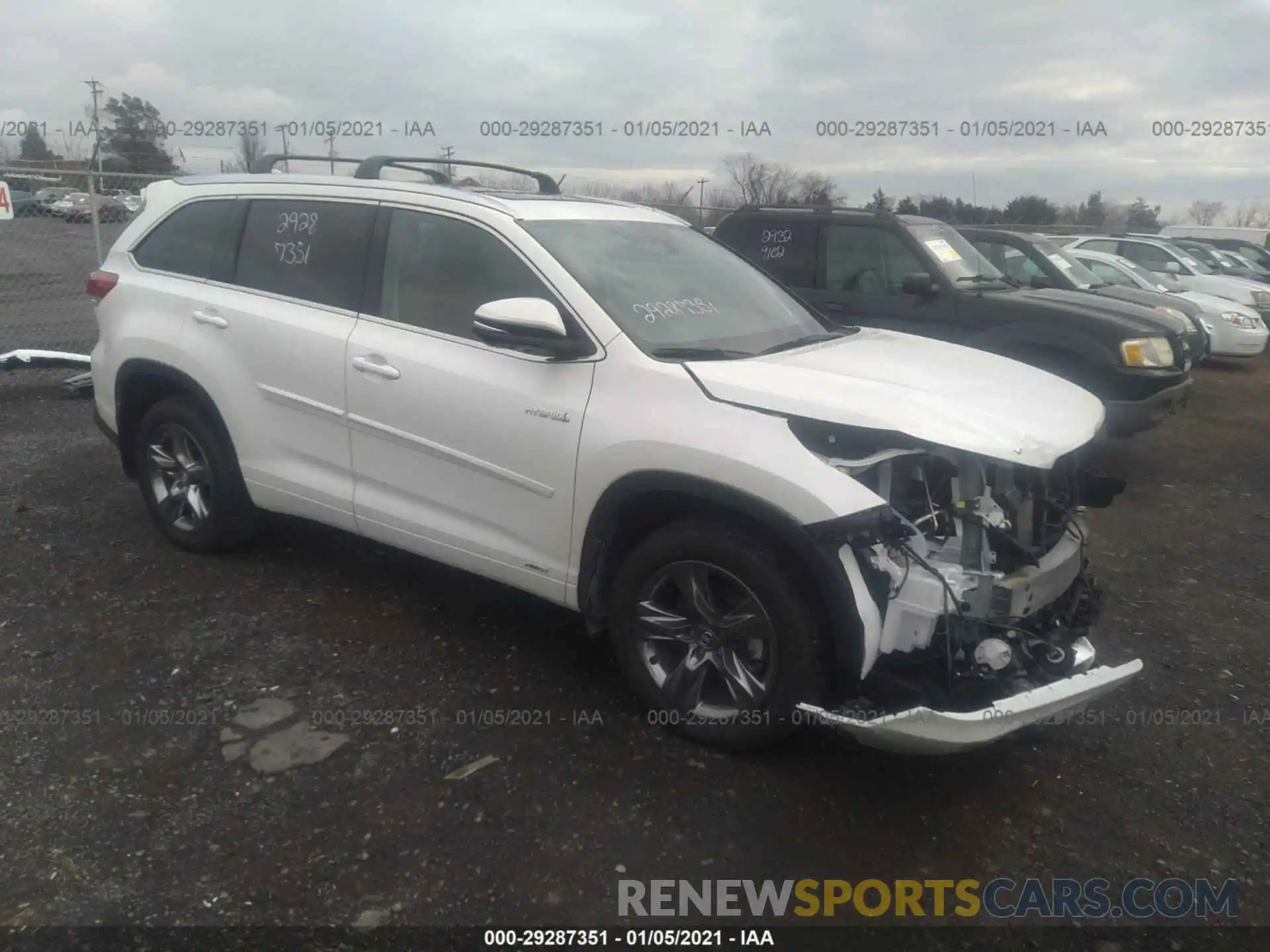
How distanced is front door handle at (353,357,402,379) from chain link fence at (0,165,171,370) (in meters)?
6.27

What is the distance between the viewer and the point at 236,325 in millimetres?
4438

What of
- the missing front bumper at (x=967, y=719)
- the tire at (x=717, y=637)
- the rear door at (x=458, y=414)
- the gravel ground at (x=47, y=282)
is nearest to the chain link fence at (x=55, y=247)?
the gravel ground at (x=47, y=282)

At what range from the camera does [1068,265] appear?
984 cm

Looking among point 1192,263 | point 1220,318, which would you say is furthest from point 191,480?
point 1192,263

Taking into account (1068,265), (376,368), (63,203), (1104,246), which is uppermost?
(1104,246)

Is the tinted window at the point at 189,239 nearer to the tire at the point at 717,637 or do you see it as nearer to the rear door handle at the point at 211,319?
the rear door handle at the point at 211,319

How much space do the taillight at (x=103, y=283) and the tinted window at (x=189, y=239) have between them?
0.53 ft

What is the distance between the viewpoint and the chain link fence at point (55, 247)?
30.8 ft

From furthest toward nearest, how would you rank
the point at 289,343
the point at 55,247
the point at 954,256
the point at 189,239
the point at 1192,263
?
1. the point at 1192,263
2. the point at 55,247
3. the point at 954,256
4. the point at 189,239
5. the point at 289,343

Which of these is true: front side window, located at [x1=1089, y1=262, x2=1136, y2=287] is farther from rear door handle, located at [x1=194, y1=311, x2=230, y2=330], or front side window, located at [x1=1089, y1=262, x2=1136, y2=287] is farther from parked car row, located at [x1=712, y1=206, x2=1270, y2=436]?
rear door handle, located at [x1=194, y1=311, x2=230, y2=330]

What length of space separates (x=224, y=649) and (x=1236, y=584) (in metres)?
5.03

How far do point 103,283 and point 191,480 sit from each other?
114 cm

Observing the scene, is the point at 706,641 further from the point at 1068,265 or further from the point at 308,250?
the point at 1068,265

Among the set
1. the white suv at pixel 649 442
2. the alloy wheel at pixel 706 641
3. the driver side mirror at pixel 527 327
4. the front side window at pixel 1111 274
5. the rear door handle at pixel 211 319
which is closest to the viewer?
the white suv at pixel 649 442
